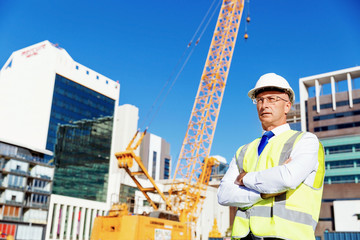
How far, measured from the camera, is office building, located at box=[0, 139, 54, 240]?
60.0 meters

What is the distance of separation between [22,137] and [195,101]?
44311 mm

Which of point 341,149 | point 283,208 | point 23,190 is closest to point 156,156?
point 341,149

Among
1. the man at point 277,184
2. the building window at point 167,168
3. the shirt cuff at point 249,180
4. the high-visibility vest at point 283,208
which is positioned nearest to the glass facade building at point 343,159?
the building window at point 167,168

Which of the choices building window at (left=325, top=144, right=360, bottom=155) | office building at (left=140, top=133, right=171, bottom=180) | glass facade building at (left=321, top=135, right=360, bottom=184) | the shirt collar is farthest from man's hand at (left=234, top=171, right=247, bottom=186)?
office building at (left=140, top=133, right=171, bottom=180)

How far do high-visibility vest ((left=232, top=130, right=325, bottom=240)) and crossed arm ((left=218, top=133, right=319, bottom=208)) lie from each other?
0.06 meters

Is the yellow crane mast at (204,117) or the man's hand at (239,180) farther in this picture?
the yellow crane mast at (204,117)

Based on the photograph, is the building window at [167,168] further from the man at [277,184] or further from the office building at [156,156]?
the man at [277,184]

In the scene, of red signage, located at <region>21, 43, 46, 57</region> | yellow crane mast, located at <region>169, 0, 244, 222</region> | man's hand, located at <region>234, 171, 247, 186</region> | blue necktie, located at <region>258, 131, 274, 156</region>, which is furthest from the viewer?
red signage, located at <region>21, 43, 46, 57</region>

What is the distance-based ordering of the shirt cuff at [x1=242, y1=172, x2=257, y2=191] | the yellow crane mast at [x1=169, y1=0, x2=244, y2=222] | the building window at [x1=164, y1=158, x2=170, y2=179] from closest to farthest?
the shirt cuff at [x1=242, y1=172, x2=257, y2=191]
the yellow crane mast at [x1=169, y1=0, x2=244, y2=222]
the building window at [x1=164, y1=158, x2=170, y2=179]

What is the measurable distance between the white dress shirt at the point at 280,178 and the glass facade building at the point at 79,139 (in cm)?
7763

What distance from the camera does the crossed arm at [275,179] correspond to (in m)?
2.62

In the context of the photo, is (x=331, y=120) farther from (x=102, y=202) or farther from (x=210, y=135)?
(x=102, y=202)

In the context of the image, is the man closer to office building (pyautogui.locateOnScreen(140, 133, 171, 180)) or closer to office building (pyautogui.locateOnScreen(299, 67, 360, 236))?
office building (pyautogui.locateOnScreen(299, 67, 360, 236))

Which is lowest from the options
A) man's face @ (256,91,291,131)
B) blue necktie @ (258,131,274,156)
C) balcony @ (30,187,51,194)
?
blue necktie @ (258,131,274,156)
